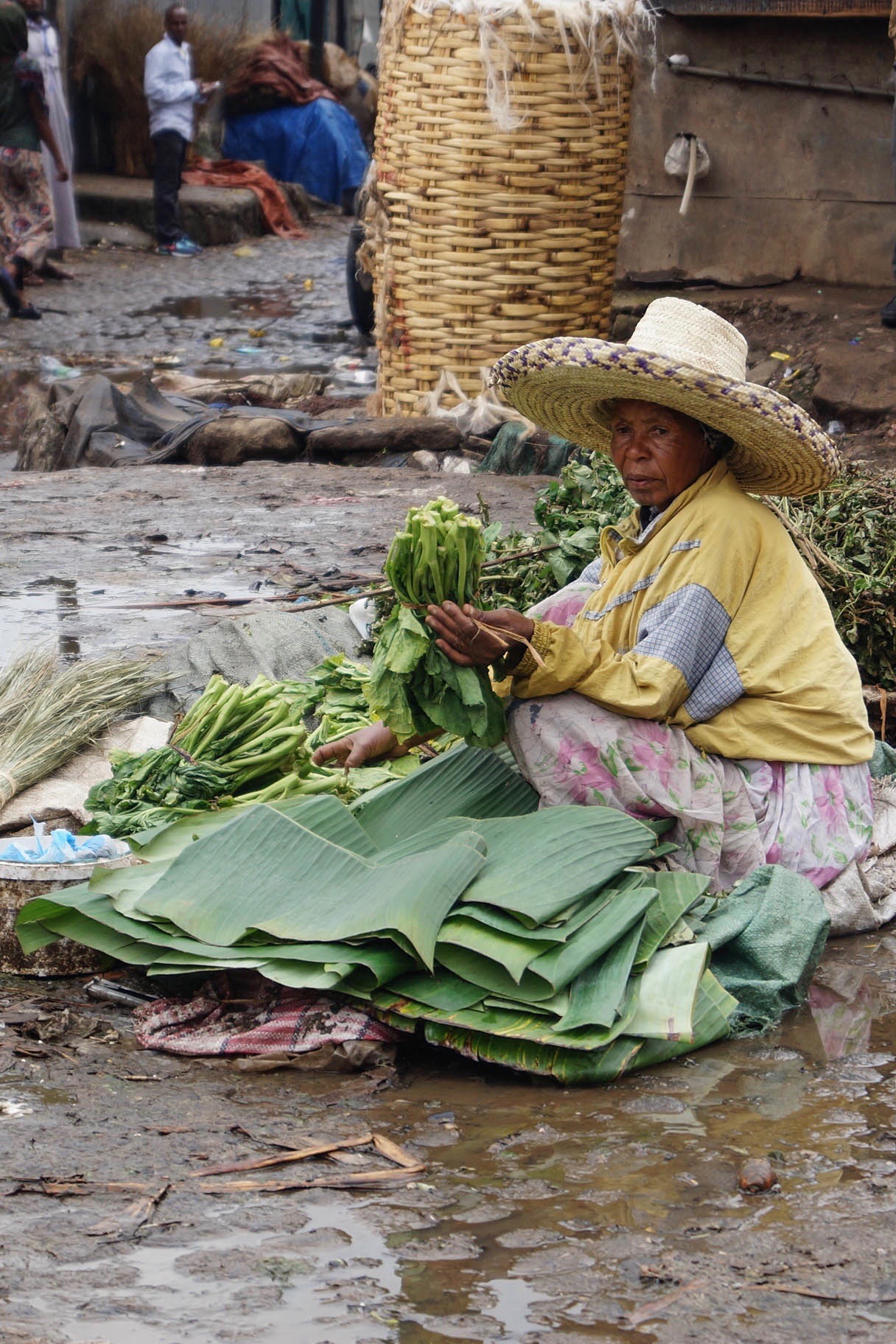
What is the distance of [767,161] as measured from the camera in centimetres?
886

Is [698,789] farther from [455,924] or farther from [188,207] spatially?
[188,207]

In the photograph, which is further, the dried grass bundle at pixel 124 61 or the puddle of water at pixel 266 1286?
the dried grass bundle at pixel 124 61

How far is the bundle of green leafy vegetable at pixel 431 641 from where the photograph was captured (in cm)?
297

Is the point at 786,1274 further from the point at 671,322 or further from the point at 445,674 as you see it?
the point at 671,322

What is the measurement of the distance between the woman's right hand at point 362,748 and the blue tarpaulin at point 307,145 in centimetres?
1816

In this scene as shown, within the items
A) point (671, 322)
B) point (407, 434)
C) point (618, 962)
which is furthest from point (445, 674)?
point (407, 434)

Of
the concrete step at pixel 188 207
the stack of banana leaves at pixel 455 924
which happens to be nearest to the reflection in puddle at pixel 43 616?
the stack of banana leaves at pixel 455 924

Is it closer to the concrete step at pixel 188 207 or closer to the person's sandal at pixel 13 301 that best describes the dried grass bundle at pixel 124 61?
the concrete step at pixel 188 207

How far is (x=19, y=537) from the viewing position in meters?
6.56

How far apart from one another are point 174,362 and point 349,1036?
9.76 m

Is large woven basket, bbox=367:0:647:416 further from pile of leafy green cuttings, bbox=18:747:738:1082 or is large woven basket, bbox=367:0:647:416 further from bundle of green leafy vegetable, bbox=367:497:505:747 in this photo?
pile of leafy green cuttings, bbox=18:747:738:1082

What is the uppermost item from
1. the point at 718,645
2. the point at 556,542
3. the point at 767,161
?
the point at 767,161

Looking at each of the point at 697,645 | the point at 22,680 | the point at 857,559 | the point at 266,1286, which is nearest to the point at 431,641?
the point at 697,645

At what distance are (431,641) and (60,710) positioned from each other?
4.71 ft
